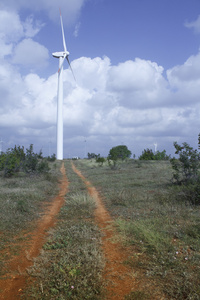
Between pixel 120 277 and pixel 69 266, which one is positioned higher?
pixel 69 266

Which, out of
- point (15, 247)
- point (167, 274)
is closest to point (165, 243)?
point (167, 274)

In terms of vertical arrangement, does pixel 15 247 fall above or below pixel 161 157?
below

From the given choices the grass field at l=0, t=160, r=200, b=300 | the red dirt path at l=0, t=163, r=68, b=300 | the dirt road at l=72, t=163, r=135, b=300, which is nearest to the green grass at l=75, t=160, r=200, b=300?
the grass field at l=0, t=160, r=200, b=300

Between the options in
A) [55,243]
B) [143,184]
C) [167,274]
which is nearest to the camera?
[167,274]

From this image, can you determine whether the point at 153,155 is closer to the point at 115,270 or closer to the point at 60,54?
the point at 60,54

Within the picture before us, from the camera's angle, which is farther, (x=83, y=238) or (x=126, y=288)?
(x=83, y=238)

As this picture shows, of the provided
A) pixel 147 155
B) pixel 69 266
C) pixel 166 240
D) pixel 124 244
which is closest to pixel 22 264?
pixel 69 266

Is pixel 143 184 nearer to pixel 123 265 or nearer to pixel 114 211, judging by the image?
pixel 114 211

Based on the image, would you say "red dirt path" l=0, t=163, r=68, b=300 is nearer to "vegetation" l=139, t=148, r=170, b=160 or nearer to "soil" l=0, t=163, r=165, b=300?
"soil" l=0, t=163, r=165, b=300

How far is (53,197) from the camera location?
1364 cm

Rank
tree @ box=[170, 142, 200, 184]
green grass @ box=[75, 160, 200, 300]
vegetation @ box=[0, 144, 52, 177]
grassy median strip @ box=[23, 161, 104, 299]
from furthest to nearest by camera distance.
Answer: vegetation @ box=[0, 144, 52, 177] < tree @ box=[170, 142, 200, 184] < green grass @ box=[75, 160, 200, 300] < grassy median strip @ box=[23, 161, 104, 299]

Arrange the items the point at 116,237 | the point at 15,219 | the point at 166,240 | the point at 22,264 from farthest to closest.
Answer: the point at 15,219 < the point at 116,237 < the point at 166,240 < the point at 22,264

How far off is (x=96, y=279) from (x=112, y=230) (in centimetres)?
297

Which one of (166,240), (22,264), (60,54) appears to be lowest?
(22,264)
